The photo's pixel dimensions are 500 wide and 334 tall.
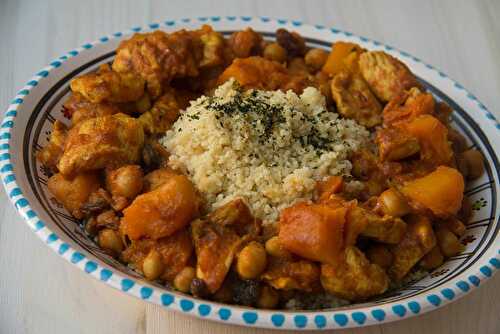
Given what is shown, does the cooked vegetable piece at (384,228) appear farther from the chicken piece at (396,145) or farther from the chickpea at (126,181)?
the chickpea at (126,181)

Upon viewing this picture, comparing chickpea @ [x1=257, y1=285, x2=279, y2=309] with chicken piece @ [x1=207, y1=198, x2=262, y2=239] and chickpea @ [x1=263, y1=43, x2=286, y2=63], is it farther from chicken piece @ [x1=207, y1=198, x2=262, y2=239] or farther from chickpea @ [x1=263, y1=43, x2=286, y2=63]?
chickpea @ [x1=263, y1=43, x2=286, y2=63]

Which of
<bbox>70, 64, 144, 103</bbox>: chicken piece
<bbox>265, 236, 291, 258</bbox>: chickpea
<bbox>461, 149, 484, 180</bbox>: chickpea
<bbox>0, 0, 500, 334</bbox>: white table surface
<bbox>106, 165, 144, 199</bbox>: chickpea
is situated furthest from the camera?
<bbox>461, 149, 484, 180</bbox>: chickpea

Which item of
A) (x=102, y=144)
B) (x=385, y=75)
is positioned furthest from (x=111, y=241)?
(x=385, y=75)

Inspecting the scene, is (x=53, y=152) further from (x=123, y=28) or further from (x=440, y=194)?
(x=123, y=28)

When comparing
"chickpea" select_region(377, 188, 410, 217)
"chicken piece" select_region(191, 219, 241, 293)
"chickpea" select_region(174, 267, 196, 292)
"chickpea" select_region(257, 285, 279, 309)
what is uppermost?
"chickpea" select_region(377, 188, 410, 217)

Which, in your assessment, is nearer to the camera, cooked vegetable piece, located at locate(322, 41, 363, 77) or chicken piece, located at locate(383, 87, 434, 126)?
chicken piece, located at locate(383, 87, 434, 126)

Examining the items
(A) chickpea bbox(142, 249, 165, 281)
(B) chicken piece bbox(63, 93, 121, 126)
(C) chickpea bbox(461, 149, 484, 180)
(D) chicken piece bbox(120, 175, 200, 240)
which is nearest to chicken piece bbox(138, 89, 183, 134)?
(B) chicken piece bbox(63, 93, 121, 126)

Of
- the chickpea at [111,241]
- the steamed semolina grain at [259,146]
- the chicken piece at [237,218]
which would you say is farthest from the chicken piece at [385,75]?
the chickpea at [111,241]
